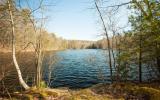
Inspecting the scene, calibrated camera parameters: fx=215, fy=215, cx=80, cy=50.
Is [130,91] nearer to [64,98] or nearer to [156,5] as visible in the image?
[64,98]

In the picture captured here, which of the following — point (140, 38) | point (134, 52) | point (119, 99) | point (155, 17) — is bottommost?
point (119, 99)

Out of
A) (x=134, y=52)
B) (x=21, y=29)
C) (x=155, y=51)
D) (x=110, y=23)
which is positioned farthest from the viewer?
(x=110, y=23)

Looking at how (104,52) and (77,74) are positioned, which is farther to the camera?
(77,74)

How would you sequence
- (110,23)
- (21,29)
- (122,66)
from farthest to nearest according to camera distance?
1. (110,23)
2. (122,66)
3. (21,29)

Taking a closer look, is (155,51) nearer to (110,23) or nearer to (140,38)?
(140,38)

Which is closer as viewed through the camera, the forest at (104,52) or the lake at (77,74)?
the forest at (104,52)

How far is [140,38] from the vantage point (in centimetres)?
1772

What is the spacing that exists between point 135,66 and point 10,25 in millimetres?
13955

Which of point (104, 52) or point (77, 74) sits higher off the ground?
point (104, 52)

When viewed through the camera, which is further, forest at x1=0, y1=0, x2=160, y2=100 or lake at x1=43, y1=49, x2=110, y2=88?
lake at x1=43, y1=49, x2=110, y2=88

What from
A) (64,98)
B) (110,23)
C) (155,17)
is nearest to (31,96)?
(64,98)

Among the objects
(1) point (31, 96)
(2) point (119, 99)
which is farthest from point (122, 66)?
(1) point (31, 96)

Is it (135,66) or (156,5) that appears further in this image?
(135,66)

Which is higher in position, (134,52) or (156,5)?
(156,5)
